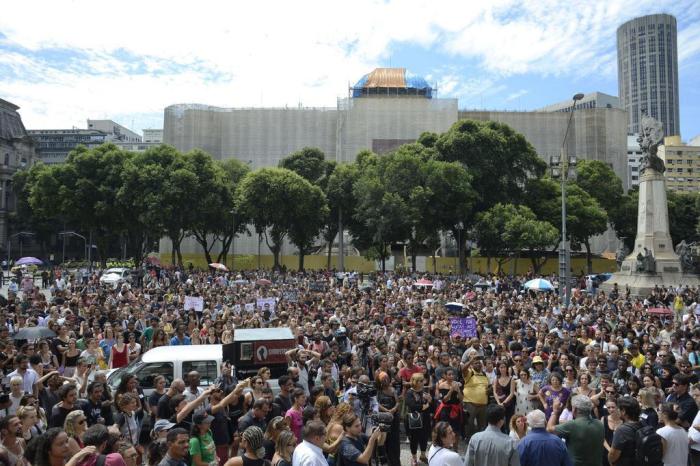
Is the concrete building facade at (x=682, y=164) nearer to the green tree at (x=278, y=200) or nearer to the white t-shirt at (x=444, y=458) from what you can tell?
the green tree at (x=278, y=200)

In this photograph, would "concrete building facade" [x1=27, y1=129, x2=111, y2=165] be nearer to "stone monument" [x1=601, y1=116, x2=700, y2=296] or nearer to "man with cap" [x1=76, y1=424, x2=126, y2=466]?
"stone monument" [x1=601, y1=116, x2=700, y2=296]

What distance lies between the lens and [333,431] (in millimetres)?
5469

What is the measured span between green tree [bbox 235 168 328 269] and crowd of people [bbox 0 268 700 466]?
2674cm

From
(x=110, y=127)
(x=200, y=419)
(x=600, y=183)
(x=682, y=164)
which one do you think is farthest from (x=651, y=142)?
(x=110, y=127)

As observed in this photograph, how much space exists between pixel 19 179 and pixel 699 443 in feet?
255

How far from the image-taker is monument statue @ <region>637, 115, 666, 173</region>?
27844 millimetres

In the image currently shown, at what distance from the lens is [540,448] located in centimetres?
509

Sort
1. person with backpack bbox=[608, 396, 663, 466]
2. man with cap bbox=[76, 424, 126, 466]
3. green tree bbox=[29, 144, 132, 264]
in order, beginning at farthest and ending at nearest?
green tree bbox=[29, 144, 132, 264] < person with backpack bbox=[608, 396, 663, 466] < man with cap bbox=[76, 424, 126, 466]

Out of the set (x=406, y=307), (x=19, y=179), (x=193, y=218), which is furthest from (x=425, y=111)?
(x=19, y=179)

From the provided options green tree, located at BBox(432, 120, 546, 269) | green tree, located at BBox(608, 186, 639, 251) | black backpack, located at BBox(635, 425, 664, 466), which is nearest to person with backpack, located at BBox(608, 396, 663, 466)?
black backpack, located at BBox(635, 425, 664, 466)

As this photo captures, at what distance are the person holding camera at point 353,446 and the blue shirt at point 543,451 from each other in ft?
4.52

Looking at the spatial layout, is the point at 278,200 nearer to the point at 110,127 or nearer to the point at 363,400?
the point at 363,400

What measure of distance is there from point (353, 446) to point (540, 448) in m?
1.72


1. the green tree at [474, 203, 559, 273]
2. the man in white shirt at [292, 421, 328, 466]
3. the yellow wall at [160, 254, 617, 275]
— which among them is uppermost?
the green tree at [474, 203, 559, 273]
